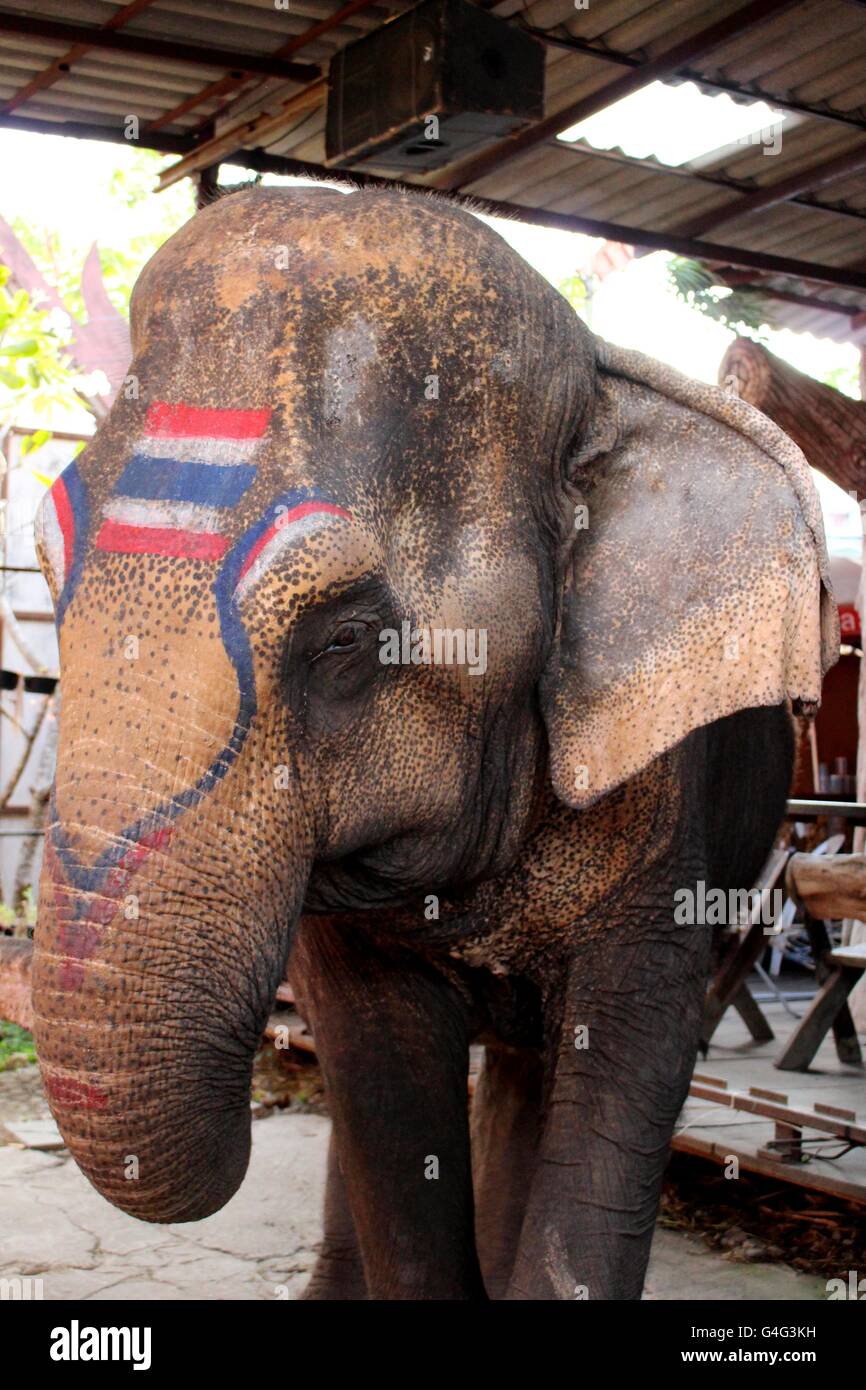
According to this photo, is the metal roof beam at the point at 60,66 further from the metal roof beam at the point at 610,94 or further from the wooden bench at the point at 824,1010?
the wooden bench at the point at 824,1010

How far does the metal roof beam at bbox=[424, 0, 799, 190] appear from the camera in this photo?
16.6ft

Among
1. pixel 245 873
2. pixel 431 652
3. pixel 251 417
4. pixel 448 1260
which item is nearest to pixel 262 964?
pixel 245 873

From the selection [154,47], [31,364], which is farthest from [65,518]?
[31,364]

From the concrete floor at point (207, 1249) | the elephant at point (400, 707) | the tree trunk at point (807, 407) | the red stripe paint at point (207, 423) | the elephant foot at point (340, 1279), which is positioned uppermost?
the tree trunk at point (807, 407)

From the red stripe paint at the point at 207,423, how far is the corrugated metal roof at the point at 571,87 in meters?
2.94

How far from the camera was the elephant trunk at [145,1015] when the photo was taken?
2289mm

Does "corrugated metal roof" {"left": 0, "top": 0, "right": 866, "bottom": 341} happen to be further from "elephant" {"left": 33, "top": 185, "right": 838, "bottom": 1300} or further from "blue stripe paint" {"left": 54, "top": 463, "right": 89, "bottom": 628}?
"blue stripe paint" {"left": 54, "top": 463, "right": 89, "bottom": 628}

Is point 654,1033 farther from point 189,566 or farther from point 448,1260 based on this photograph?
point 189,566

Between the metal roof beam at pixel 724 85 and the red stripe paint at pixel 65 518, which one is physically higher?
the metal roof beam at pixel 724 85

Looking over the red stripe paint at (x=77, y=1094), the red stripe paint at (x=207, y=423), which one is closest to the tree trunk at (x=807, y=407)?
the red stripe paint at (x=207, y=423)

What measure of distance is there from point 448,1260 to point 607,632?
139 centimetres

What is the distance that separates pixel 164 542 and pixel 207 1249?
3.48 meters

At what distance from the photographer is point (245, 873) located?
7.95 feet

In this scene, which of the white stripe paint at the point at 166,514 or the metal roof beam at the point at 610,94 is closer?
the white stripe paint at the point at 166,514
